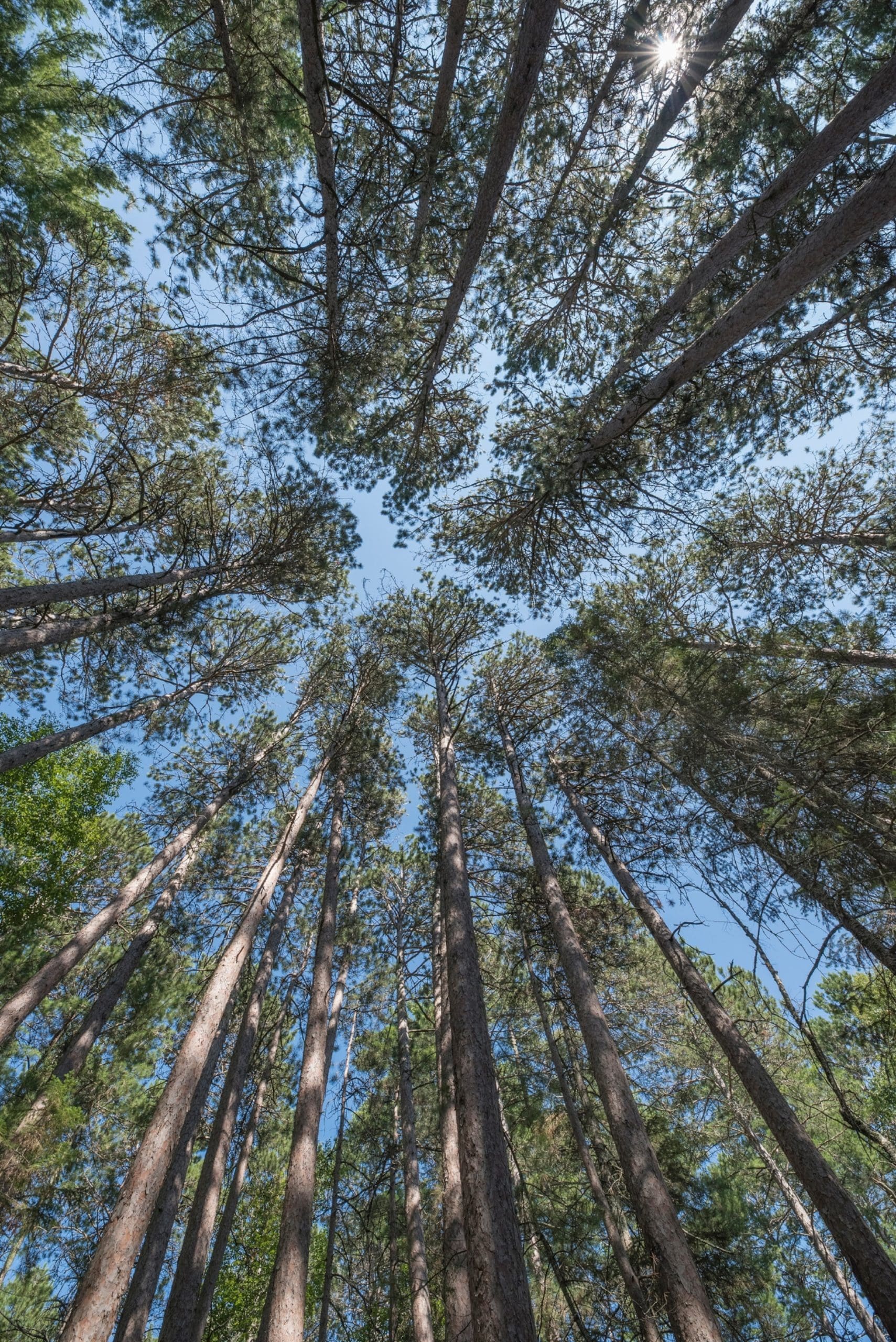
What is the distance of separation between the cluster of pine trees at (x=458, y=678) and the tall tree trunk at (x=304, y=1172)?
2.0 inches

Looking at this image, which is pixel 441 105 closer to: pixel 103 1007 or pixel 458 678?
pixel 458 678

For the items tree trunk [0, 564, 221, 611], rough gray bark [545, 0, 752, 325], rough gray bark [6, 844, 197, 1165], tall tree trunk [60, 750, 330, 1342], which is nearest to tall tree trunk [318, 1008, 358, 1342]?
rough gray bark [6, 844, 197, 1165]

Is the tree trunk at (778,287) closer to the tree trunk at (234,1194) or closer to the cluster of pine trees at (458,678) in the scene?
the cluster of pine trees at (458,678)

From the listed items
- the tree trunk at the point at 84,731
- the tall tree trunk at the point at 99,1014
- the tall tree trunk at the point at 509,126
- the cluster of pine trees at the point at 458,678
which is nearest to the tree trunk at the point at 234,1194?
the cluster of pine trees at the point at 458,678

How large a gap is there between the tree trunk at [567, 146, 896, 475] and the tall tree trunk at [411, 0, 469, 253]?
3172mm

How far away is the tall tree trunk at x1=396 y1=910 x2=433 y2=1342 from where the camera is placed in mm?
6949

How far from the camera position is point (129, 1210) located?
155 inches

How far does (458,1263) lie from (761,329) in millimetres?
11334

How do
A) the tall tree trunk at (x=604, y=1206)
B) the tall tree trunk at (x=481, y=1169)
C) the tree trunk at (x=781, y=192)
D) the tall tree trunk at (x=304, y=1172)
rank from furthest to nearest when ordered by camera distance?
the tall tree trunk at (x=304, y=1172) → the tall tree trunk at (x=604, y=1206) → the tree trunk at (x=781, y=192) → the tall tree trunk at (x=481, y=1169)

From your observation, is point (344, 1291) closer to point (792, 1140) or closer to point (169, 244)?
point (792, 1140)

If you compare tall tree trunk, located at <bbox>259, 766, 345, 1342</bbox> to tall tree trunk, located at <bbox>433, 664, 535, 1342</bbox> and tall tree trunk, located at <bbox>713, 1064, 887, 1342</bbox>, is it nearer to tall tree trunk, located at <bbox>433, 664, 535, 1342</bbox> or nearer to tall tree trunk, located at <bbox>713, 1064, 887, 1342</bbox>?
tall tree trunk, located at <bbox>433, 664, 535, 1342</bbox>

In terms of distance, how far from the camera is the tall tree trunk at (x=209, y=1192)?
5707mm

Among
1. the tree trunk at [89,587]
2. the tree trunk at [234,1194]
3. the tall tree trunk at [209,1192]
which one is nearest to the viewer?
the tall tree trunk at [209,1192]

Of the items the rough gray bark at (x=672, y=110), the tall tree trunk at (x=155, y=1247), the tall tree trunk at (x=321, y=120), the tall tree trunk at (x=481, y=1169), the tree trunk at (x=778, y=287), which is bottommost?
the tall tree trunk at (x=481, y=1169)
